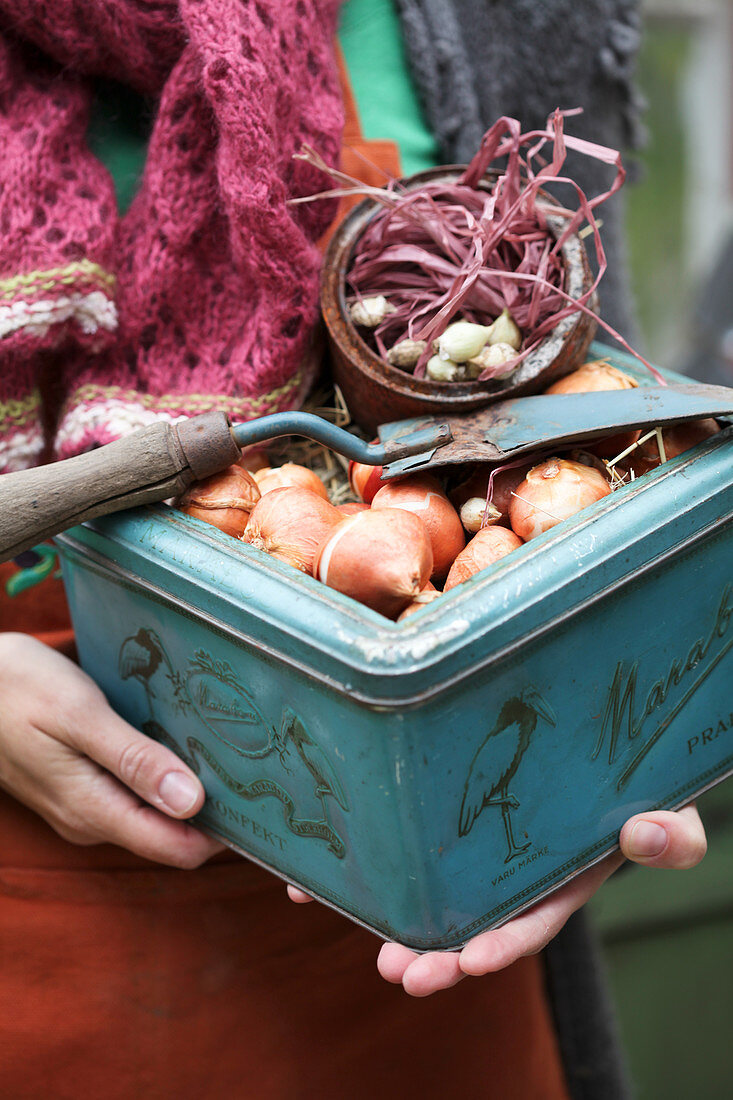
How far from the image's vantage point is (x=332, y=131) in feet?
2.38

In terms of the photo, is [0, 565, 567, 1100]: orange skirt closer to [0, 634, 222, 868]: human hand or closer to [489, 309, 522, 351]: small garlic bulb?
[0, 634, 222, 868]: human hand

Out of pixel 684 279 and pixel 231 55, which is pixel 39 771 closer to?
pixel 231 55

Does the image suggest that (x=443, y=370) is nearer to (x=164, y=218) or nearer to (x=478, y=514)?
(x=478, y=514)

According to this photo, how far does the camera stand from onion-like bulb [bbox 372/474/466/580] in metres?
0.60

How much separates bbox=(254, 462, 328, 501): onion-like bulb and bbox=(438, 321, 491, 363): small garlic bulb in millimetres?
123

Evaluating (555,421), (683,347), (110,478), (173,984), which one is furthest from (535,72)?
(683,347)

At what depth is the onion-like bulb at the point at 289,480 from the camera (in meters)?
0.65

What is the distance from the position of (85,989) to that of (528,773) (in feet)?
1.36

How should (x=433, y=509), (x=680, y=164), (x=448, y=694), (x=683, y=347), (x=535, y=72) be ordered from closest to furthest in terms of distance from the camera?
(x=448, y=694), (x=433, y=509), (x=535, y=72), (x=683, y=347), (x=680, y=164)

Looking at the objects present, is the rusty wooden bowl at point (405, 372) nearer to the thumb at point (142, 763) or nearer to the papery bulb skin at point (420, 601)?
the papery bulb skin at point (420, 601)

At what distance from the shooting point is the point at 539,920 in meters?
0.61

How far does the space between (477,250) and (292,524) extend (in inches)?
9.2

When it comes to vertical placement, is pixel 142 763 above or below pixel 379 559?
below

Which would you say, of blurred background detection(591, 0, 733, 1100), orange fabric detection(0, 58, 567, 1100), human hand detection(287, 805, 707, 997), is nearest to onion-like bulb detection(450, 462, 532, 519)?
blurred background detection(591, 0, 733, 1100)
